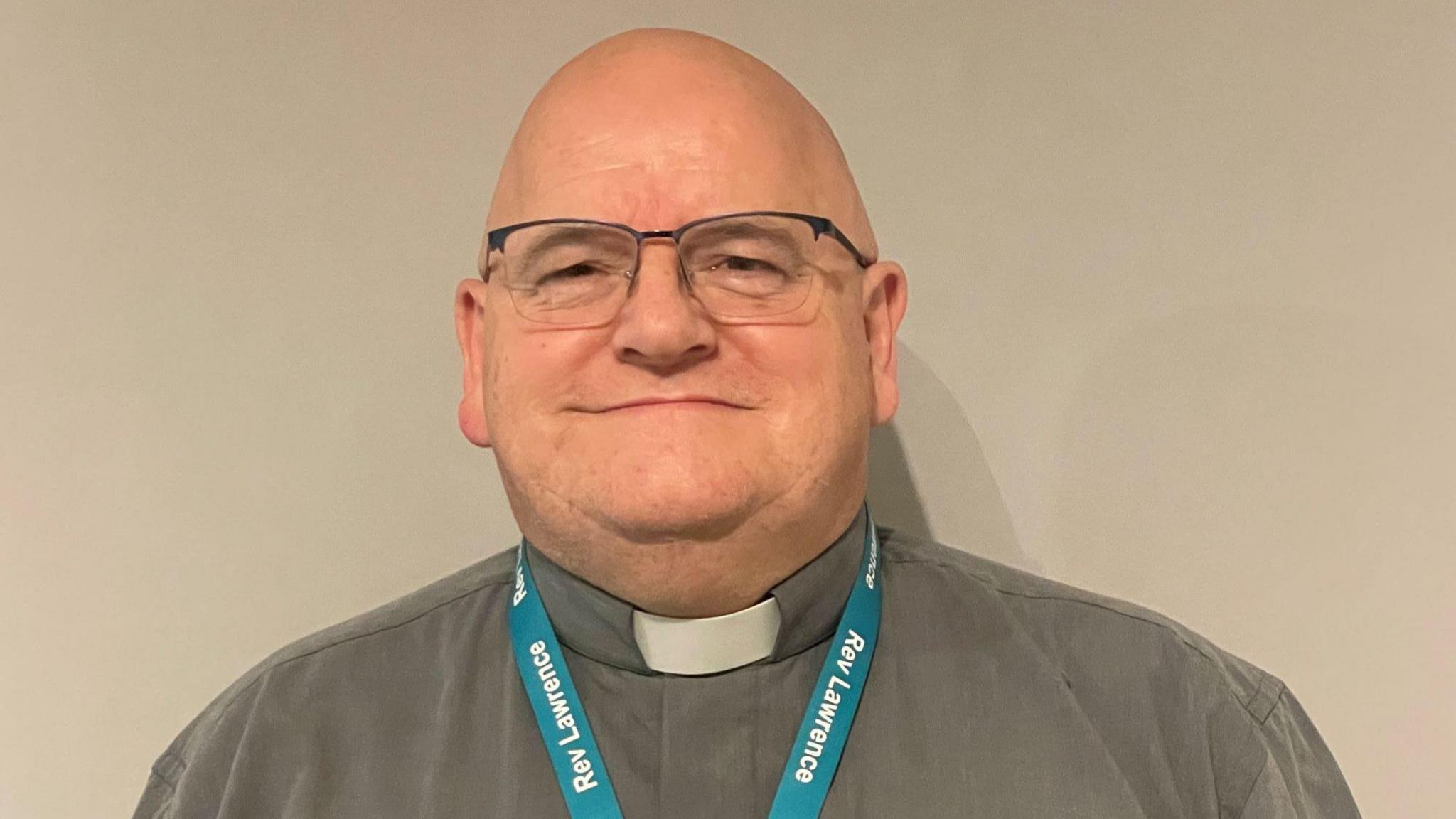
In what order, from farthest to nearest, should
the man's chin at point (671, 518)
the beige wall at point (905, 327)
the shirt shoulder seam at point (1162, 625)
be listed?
1. the beige wall at point (905, 327)
2. the shirt shoulder seam at point (1162, 625)
3. the man's chin at point (671, 518)

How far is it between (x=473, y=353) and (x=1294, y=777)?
882 millimetres

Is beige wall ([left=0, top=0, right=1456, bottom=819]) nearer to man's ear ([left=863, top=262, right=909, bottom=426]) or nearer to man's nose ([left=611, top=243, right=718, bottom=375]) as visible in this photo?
man's ear ([left=863, top=262, right=909, bottom=426])

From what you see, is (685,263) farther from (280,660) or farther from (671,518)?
(280,660)

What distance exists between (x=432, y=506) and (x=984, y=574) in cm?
72

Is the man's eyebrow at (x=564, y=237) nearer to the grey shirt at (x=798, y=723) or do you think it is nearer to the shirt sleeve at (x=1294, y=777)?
the grey shirt at (x=798, y=723)

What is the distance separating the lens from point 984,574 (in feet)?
3.95

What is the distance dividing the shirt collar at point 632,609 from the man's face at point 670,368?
7 centimetres

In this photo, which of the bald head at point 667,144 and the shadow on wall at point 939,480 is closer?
the bald head at point 667,144

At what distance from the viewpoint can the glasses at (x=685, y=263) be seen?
1025mm

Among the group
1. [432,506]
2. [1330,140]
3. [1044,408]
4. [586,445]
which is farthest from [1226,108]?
[432,506]

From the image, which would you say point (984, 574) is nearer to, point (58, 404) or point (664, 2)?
point (664, 2)

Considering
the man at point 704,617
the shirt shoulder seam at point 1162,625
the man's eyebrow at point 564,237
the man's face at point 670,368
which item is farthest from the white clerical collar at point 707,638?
the man's eyebrow at point 564,237

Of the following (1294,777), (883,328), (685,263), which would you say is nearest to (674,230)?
(685,263)

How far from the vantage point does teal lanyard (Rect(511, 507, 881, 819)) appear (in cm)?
101
